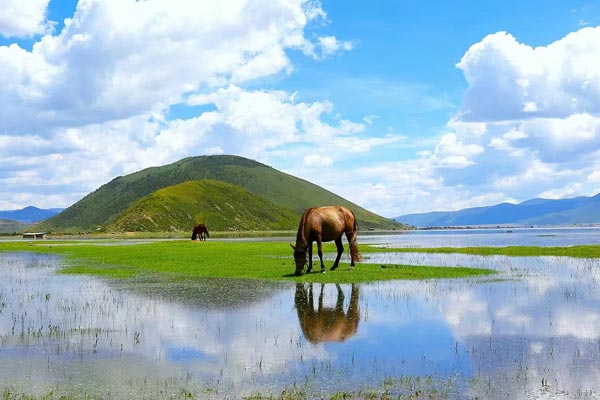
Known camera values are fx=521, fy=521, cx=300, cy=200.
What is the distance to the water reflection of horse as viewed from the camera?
55.7ft

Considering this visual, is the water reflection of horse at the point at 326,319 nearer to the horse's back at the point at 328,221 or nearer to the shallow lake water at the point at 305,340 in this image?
the shallow lake water at the point at 305,340

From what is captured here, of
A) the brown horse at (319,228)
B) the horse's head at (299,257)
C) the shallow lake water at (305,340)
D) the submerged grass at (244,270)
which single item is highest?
the brown horse at (319,228)

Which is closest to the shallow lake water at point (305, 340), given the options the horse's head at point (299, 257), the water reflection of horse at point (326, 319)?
the water reflection of horse at point (326, 319)

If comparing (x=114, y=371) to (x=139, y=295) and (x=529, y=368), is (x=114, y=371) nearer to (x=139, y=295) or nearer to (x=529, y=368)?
(x=529, y=368)

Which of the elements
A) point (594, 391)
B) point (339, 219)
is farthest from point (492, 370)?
point (339, 219)

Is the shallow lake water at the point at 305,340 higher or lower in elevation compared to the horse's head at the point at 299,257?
lower

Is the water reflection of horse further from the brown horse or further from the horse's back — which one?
the horse's back

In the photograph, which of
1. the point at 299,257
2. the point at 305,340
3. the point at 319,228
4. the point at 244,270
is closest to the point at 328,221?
the point at 319,228

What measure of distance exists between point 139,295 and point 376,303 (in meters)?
11.6

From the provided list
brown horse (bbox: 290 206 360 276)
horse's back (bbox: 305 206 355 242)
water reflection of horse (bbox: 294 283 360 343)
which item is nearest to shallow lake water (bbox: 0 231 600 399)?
water reflection of horse (bbox: 294 283 360 343)

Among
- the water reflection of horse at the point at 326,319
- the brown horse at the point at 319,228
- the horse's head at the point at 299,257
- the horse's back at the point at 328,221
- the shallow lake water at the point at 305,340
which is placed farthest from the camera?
the horse's back at the point at 328,221

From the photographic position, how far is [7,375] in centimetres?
1298

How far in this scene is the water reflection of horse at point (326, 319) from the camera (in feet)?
55.7

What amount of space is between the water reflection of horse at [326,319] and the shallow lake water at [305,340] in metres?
0.05
